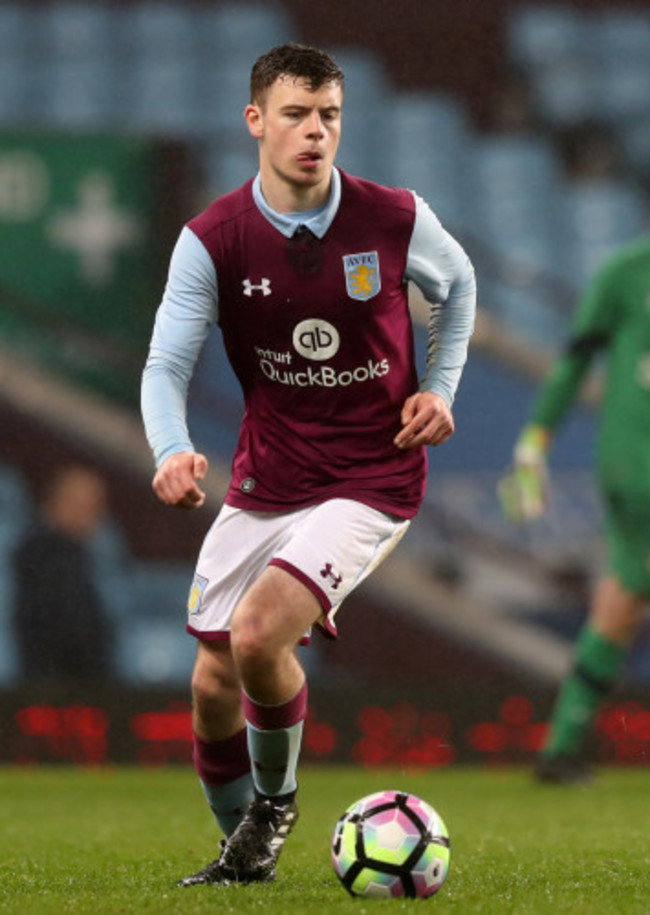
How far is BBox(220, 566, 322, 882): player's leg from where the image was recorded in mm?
4402

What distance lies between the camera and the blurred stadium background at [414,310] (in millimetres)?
9766

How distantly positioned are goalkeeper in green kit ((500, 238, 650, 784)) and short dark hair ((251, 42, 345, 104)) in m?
3.76

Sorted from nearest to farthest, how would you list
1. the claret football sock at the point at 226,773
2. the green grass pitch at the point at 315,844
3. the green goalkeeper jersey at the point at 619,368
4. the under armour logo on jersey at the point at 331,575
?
the green grass pitch at the point at 315,844
the under armour logo on jersey at the point at 331,575
the claret football sock at the point at 226,773
the green goalkeeper jersey at the point at 619,368

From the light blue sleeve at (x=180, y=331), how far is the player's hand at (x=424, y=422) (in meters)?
0.52

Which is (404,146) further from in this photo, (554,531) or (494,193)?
(554,531)

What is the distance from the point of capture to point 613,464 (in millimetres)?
8273

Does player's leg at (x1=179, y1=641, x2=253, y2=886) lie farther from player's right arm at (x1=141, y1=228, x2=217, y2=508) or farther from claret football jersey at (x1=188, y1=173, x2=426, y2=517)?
player's right arm at (x1=141, y1=228, x2=217, y2=508)

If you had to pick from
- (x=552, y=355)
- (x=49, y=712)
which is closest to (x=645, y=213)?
(x=552, y=355)

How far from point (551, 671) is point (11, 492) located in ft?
10.9

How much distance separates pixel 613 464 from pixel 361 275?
12.6ft

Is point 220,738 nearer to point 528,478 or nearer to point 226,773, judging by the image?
point 226,773

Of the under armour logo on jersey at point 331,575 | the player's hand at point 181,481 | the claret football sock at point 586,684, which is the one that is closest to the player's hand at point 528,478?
the claret football sock at point 586,684

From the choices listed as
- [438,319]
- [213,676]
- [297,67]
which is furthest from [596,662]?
[297,67]

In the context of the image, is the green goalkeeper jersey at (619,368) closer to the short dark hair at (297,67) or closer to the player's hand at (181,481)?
the short dark hair at (297,67)
